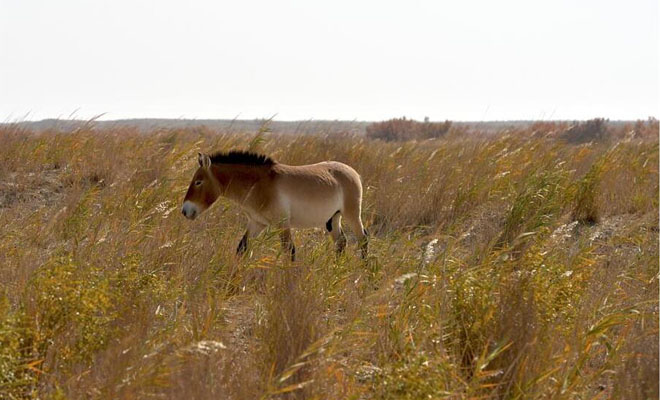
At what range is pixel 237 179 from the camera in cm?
635

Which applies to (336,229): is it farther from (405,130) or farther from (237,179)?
(405,130)

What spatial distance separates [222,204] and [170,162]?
7.56 feet

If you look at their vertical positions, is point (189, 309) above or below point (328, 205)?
below

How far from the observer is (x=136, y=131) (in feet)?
44.7

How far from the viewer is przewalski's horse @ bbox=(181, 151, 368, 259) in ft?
20.5

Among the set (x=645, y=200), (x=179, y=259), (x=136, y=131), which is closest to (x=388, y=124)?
(x=136, y=131)

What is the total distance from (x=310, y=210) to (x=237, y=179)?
0.68 meters

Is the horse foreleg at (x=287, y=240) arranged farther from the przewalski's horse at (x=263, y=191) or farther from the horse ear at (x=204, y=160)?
the horse ear at (x=204, y=160)

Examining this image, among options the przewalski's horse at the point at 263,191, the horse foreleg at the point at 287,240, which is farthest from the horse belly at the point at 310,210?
the horse foreleg at the point at 287,240

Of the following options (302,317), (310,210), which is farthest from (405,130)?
(302,317)

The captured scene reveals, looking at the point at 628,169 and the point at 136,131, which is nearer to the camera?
the point at 628,169

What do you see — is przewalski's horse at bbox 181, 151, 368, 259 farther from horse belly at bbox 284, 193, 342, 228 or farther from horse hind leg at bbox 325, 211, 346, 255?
horse hind leg at bbox 325, 211, 346, 255

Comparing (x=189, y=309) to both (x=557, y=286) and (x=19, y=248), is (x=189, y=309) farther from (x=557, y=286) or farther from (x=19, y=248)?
(x=557, y=286)

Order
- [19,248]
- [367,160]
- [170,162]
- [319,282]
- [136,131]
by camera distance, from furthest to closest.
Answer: [136,131], [367,160], [170,162], [19,248], [319,282]
